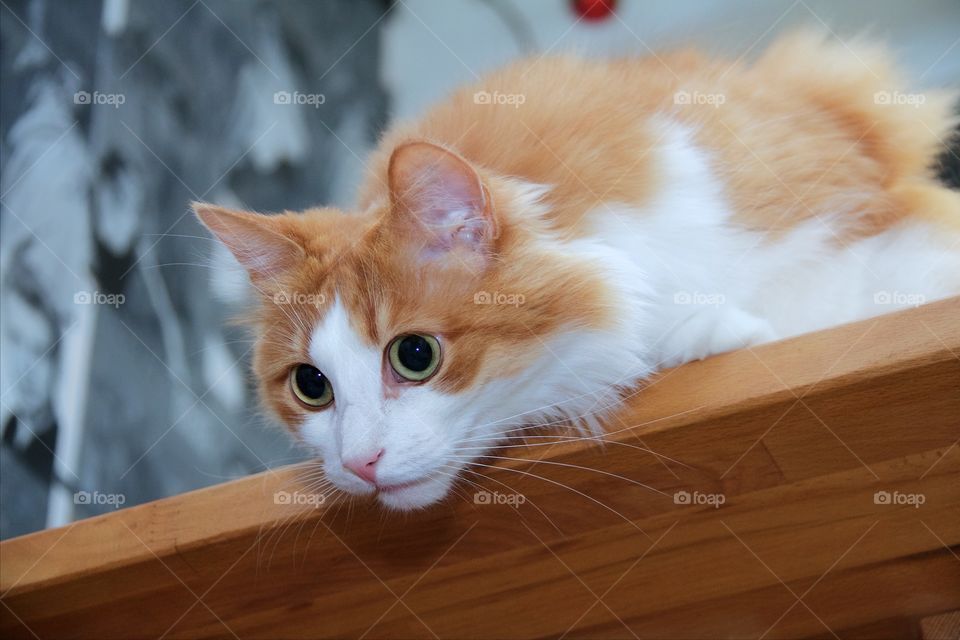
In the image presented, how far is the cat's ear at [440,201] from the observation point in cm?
92

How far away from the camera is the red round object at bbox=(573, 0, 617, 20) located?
6.45ft

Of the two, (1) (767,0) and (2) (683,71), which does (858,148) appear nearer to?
(2) (683,71)

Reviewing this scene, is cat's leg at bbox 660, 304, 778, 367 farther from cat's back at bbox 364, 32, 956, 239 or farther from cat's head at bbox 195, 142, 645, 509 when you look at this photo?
cat's back at bbox 364, 32, 956, 239

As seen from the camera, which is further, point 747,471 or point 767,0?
point 767,0

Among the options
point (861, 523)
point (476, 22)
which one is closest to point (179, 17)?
point (476, 22)

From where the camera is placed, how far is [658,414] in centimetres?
80

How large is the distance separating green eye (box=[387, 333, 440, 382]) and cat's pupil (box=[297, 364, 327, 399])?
140 mm

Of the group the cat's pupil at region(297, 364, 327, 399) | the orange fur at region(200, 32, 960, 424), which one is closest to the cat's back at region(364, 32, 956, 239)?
the orange fur at region(200, 32, 960, 424)

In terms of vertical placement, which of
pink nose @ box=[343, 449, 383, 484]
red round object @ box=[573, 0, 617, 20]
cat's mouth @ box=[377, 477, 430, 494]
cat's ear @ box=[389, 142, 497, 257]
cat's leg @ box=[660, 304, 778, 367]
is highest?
red round object @ box=[573, 0, 617, 20]

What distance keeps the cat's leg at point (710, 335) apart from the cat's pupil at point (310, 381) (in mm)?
413

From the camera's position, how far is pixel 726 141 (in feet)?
3.70

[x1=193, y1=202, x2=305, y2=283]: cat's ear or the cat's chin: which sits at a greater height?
[x1=193, y1=202, x2=305, y2=283]: cat's ear

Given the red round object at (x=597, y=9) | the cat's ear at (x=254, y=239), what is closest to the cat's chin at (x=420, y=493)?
the cat's ear at (x=254, y=239)

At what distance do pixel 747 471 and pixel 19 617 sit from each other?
2.89 feet
